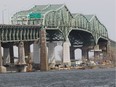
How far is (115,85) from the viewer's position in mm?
135750

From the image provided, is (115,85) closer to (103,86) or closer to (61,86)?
(103,86)

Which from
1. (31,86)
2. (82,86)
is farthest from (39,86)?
(82,86)

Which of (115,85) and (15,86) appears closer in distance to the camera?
(115,85)

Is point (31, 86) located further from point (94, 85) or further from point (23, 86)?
point (94, 85)

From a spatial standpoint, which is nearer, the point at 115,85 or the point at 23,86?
the point at 115,85

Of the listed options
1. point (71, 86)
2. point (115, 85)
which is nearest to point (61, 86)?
point (71, 86)

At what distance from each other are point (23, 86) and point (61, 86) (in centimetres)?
1041

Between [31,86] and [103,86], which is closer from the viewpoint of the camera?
[103,86]

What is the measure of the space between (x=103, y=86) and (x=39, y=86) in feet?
53.1

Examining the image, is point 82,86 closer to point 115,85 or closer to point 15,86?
point 115,85

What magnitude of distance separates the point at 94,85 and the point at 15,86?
1896 cm

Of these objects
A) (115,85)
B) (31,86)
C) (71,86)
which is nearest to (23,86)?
(31,86)

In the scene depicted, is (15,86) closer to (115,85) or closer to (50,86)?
(50,86)

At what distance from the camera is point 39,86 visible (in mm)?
144125
